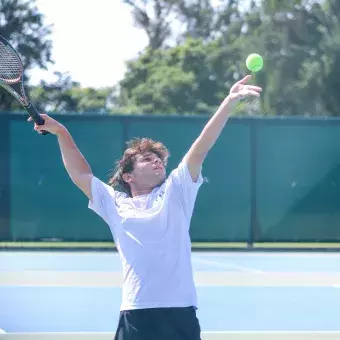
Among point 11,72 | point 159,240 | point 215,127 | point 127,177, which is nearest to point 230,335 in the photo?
point 11,72

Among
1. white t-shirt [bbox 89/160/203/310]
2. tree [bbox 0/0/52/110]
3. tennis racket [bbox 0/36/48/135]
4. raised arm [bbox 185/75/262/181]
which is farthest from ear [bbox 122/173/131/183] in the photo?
tree [bbox 0/0/52/110]

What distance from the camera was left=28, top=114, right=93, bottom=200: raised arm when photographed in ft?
13.8

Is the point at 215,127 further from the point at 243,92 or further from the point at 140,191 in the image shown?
the point at 140,191

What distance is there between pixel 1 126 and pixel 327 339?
8.22 metres

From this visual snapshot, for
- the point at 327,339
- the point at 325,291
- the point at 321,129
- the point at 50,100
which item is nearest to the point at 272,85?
the point at 50,100

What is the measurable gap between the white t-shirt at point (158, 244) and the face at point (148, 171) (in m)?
0.05

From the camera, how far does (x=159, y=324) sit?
3926mm

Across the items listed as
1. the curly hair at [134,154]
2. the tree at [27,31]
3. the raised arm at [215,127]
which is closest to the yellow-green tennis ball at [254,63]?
the curly hair at [134,154]

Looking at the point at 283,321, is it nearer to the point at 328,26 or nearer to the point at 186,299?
the point at 186,299

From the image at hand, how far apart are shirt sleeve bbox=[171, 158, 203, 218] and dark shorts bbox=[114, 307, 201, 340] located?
41cm

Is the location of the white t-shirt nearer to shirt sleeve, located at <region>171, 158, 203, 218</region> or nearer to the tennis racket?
shirt sleeve, located at <region>171, 158, 203, 218</region>

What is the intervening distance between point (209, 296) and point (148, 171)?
208 inches

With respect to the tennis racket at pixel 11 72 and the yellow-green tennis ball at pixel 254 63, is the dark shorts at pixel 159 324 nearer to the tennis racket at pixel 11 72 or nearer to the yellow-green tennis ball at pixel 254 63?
the tennis racket at pixel 11 72

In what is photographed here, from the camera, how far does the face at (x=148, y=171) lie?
13.4 ft
